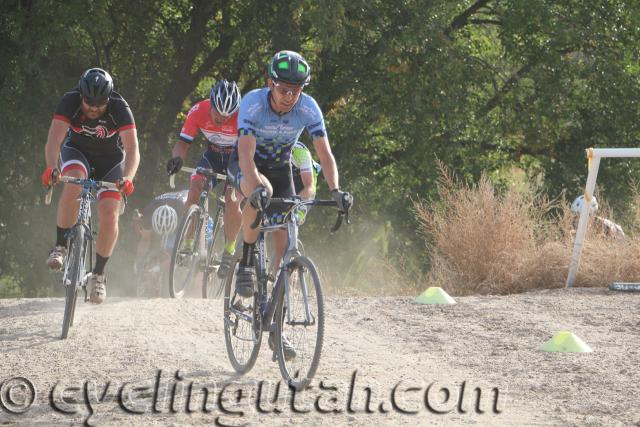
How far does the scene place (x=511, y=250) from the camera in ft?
38.6

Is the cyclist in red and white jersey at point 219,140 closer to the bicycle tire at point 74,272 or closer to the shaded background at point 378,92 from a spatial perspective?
the bicycle tire at point 74,272

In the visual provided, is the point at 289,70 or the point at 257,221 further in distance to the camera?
the point at 289,70

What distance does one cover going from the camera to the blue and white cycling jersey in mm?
6746

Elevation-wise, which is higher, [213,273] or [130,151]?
[130,151]

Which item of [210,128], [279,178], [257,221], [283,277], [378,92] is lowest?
[283,277]

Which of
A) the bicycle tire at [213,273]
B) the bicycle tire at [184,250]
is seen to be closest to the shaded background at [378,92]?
the bicycle tire at [213,273]

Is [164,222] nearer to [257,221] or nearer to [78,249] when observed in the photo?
[78,249]

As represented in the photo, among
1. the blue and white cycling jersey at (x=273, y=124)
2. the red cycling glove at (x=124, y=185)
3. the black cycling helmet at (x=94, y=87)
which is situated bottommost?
the red cycling glove at (x=124, y=185)

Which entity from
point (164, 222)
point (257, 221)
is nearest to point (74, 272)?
point (257, 221)

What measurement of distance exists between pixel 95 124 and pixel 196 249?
2.88m

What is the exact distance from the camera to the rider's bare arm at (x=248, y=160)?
21.0 feet

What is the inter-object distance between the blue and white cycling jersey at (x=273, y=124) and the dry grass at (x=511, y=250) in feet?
17.1

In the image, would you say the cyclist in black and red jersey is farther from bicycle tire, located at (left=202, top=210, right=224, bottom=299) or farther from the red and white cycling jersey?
bicycle tire, located at (left=202, top=210, right=224, bottom=299)

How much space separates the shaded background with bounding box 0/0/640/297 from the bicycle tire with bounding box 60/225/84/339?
32.5 ft
